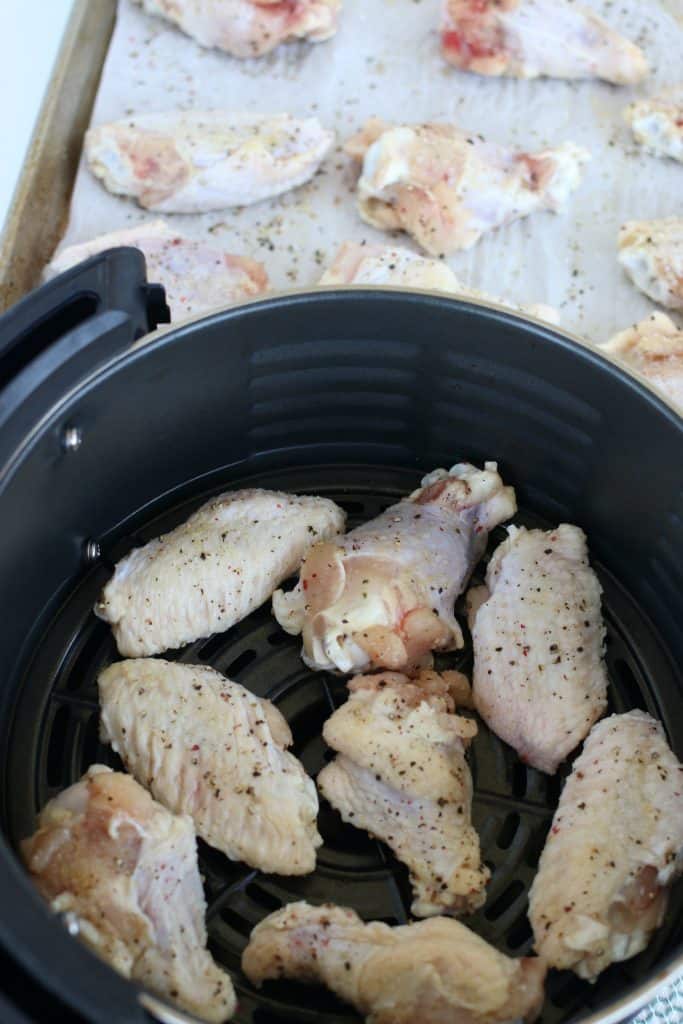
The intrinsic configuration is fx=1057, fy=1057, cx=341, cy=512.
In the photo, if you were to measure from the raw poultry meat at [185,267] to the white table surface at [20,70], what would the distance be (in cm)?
18

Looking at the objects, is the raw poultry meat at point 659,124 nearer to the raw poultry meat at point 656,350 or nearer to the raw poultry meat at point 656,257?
the raw poultry meat at point 656,257

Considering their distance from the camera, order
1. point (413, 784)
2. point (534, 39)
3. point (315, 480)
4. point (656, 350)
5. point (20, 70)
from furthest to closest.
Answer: point (534, 39)
point (20, 70)
point (656, 350)
point (315, 480)
point (413, 784)

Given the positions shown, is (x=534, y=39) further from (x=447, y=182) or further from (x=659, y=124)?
(x=447, y=182)

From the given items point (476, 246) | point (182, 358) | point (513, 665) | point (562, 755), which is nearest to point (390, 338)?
point (182, 358)

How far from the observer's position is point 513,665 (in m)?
1.26

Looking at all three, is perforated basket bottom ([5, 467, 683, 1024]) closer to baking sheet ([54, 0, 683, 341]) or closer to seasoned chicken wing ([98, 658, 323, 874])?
seasoned chicken wing ([98, 658, 323, 874])

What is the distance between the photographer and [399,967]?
3.47ft

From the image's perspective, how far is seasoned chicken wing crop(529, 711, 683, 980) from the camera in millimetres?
1094

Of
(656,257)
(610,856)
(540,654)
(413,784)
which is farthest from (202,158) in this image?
(610,856)

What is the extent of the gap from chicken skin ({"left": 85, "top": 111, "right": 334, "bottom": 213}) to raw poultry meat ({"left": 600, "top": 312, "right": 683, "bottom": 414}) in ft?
2.28

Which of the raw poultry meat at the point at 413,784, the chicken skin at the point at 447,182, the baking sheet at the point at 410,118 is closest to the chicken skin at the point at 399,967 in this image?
the raw poultry meat at the point at 413,784

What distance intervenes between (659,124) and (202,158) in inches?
35.9

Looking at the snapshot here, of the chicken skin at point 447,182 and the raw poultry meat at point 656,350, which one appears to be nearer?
the raw poultry meat at point 656,350

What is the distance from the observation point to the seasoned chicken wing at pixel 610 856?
109 cm
